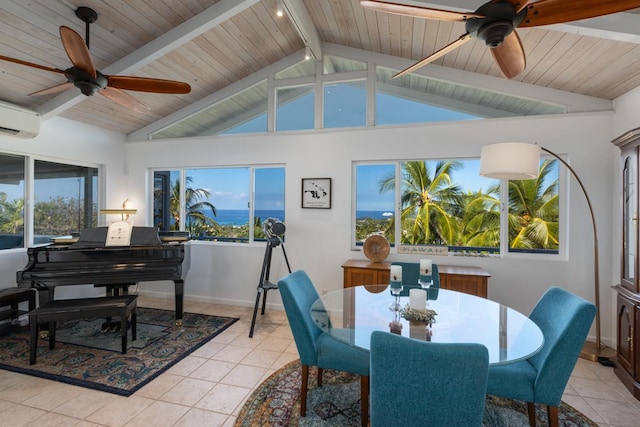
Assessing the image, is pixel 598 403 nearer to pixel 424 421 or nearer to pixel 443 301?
pixel 443 301

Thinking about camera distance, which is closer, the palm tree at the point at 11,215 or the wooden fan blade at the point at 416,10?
the wooden fan blade at the point at 416,10

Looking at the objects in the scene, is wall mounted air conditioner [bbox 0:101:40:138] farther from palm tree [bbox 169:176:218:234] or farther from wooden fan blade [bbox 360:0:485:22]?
wooden fan blade [bbox 360:0:485:22]

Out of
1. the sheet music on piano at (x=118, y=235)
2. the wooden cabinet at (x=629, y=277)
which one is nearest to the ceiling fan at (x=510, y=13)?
the wooden cabinet at (x=629, y=277)

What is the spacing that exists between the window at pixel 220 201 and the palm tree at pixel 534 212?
2.91 meters

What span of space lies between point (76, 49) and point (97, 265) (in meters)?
2.21

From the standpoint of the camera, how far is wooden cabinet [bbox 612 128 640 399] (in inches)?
92.3

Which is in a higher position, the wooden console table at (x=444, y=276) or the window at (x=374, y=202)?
the window at (x=374, y=202)

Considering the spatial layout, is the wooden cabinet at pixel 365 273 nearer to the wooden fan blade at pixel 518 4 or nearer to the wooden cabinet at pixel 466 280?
the wooden cabinet at pixel 466 280

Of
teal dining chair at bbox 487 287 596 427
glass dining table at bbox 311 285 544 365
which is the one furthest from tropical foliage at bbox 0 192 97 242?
teal dining chair at bbox 487 287 596 427

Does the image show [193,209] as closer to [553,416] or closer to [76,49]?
[76,49]

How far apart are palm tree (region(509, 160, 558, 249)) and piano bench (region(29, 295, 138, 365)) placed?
415 centimetres

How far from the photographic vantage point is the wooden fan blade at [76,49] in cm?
188

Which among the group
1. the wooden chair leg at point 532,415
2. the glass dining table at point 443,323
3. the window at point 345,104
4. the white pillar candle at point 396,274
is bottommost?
the wooden chair leg at point 532,415

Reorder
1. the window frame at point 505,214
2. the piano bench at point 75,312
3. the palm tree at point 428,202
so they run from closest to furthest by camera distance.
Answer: the piano bench at point 75,312 → the window frame at point 505,214 → the palm tree at point 428,202
